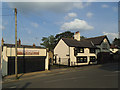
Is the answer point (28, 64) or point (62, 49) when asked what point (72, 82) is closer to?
point (28, 64)

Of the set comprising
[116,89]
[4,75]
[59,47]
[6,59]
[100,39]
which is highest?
[100,39]

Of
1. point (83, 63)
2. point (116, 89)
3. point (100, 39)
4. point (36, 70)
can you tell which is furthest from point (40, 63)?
point (100, 39)

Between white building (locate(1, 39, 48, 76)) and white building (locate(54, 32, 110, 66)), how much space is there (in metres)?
5.97

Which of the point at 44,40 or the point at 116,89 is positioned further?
the point at 44,40

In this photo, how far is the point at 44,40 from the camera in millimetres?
67688

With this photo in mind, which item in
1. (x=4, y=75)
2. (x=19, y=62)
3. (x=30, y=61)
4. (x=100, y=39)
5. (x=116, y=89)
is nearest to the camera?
(x=116, y=89)

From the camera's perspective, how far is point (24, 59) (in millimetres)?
20516

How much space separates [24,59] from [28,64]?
4.22ft

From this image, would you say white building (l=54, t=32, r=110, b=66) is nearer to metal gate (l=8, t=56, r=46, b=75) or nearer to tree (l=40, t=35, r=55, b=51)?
metal gate (l=8, t=56, r=46, b=75)

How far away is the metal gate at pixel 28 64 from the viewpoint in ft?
62.1

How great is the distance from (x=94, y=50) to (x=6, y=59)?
85.0 ft

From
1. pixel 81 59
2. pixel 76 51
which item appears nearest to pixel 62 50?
pixel 76 51

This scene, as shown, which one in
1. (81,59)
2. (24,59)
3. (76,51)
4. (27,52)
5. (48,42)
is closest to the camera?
(24,59)

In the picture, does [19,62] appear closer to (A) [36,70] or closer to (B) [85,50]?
(A) [36,70]
